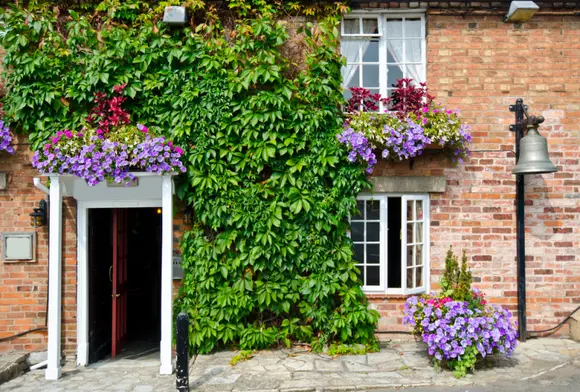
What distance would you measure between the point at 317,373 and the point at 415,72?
15.4 ft

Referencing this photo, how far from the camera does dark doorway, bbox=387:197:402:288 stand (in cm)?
710

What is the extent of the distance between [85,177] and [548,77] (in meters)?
6.86

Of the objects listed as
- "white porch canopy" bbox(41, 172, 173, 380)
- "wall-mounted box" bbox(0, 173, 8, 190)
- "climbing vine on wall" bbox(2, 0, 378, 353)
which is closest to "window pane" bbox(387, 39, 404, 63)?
"climbing vine on wall" bbox(2, 0, 378, 353)

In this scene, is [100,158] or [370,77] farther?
[370,77]

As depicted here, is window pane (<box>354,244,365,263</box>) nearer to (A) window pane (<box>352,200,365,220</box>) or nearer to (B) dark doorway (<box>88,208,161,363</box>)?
(A) window pane (<box>352,200,365,220</box>)

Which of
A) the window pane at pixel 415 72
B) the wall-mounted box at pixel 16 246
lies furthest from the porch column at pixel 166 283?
the window pane at pixel 415 72

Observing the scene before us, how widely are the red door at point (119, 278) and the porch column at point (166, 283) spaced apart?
121 centimetres

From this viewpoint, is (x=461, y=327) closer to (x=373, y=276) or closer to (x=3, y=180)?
(x=373, y=276)

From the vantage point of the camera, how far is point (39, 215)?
6.69 m

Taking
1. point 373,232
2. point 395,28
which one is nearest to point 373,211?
point 373,232

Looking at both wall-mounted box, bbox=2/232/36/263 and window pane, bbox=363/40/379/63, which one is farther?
window pane, bbox=363/40/379/63

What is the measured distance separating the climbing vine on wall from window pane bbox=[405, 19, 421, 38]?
1.41m

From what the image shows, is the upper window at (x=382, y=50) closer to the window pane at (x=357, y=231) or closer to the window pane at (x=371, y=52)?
the window pane at (x=371, y=52)

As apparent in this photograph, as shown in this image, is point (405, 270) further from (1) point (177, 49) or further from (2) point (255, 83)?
(1) point (177, 49)
